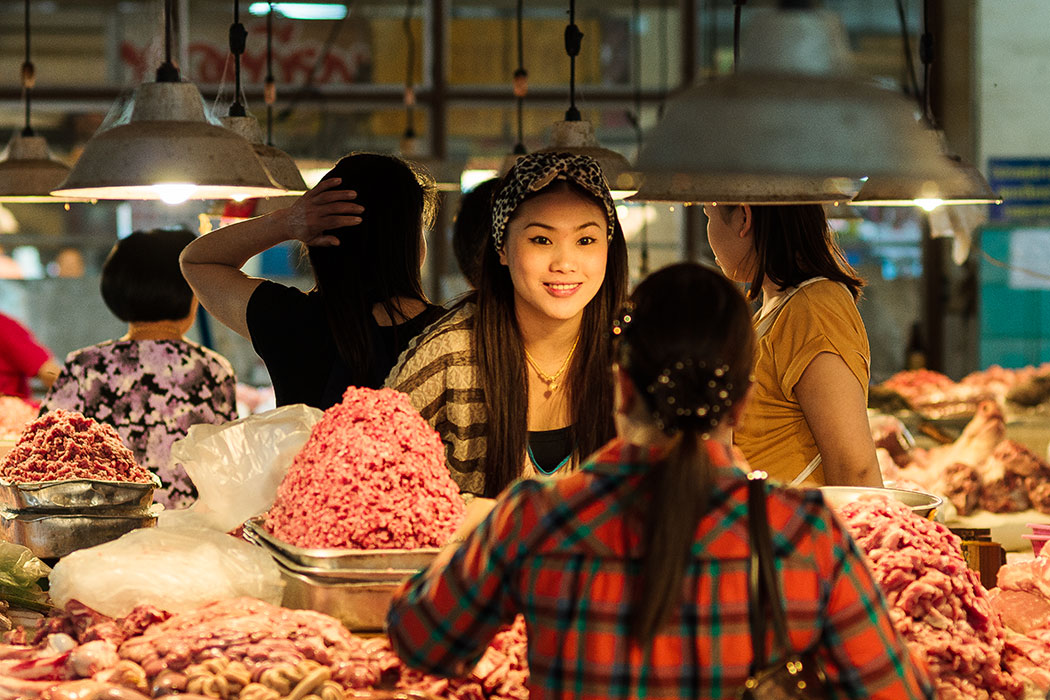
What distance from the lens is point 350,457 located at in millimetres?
2121

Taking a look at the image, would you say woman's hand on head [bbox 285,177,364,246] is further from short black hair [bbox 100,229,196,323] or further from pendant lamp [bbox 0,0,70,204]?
pendant lamp [bbox 0,0,70,204]

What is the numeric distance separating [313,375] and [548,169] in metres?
0.91

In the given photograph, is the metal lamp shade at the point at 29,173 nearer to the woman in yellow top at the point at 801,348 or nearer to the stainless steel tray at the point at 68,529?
the stainless steel tray at the point at 68,529

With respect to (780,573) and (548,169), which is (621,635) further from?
(548,169)

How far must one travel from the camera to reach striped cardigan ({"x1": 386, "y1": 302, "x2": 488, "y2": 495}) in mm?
2787

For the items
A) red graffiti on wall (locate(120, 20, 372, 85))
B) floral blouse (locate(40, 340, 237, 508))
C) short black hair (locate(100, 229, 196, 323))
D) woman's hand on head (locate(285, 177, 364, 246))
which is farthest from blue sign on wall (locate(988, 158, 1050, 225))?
woman's hand on head (locate(285, 177, 364, 246))

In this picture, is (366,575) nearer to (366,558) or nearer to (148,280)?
(366,558)

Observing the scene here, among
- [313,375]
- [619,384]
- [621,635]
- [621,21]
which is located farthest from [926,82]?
[621,21]

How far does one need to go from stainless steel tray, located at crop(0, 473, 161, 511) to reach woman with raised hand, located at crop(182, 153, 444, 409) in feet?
2.13

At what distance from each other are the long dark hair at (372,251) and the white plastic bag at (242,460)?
2.55 ft

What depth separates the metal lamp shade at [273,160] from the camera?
346 centimetres

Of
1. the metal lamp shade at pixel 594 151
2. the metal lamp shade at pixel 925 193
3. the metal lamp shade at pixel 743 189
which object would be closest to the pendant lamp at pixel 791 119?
the metal lamp shade at pixel 743 189

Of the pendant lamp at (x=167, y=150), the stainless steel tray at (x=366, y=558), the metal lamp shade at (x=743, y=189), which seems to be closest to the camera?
the stainless steel tray at (x=366, y=558)

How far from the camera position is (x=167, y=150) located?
7.49 ft
